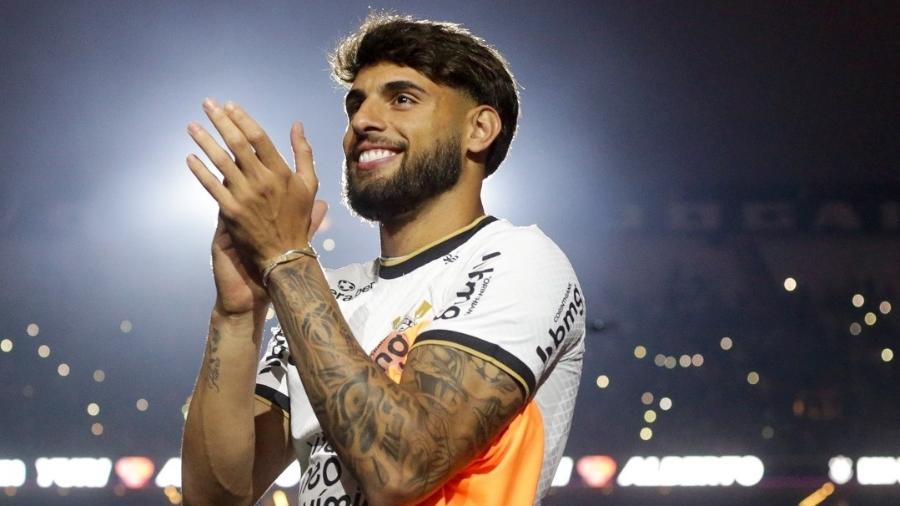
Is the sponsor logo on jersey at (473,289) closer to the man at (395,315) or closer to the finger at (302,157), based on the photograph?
the man at (395,315)

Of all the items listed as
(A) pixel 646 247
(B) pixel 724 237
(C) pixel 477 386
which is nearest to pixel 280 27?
(A) pixel 646 247

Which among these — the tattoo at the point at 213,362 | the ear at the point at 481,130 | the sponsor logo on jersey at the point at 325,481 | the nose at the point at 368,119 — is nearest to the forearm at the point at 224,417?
the tattoo at the point at 213,362

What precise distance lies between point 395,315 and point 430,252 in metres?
0.15

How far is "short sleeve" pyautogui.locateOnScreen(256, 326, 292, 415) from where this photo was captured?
1562mm

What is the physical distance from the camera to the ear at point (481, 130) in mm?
1687

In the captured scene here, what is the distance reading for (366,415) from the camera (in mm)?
1133

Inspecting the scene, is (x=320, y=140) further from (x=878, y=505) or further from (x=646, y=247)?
(x=878, y=505)

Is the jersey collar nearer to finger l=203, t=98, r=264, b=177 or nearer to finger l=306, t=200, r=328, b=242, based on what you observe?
finger l=306, t=200, r=328, b=242

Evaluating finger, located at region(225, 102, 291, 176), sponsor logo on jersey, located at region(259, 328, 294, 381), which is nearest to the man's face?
sponsor logo on jersey, located at region(259, 328, 294, 381)

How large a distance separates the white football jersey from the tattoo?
4.5 inches

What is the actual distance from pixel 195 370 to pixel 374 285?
13.4ft

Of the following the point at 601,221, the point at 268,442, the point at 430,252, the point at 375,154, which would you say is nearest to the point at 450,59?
the point at 375,154

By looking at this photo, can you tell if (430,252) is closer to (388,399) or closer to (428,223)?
(428,223)

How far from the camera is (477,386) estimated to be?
3.97 ft
